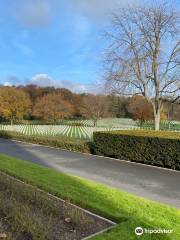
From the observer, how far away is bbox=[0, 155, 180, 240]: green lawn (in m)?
4.65

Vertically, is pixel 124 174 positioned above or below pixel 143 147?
below

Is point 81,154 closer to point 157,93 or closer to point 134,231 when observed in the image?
point 157,93

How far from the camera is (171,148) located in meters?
12.1

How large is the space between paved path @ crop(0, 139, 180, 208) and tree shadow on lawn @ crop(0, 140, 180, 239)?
Result: 5.10 ft

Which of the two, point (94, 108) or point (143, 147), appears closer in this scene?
point (143, 147)

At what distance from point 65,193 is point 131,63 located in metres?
13.7

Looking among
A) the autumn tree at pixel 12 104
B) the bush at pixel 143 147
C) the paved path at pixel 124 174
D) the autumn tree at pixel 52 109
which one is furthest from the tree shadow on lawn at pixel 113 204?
the autumn tree at pixel 12 104

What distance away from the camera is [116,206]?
5875 millimetres

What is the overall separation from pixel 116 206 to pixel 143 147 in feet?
25.2

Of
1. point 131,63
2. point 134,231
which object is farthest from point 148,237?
point 131,63

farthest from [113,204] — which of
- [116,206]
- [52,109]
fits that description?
[52,109]

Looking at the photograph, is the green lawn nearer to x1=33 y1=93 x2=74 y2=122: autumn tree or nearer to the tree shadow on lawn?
the tree shadow on lawn

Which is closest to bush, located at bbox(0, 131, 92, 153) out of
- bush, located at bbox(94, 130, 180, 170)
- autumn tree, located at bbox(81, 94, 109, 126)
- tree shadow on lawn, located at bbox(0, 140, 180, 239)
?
bush, located at bbox(94, 130, 180, 170)

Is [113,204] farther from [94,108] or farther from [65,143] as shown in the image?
[94,108]
